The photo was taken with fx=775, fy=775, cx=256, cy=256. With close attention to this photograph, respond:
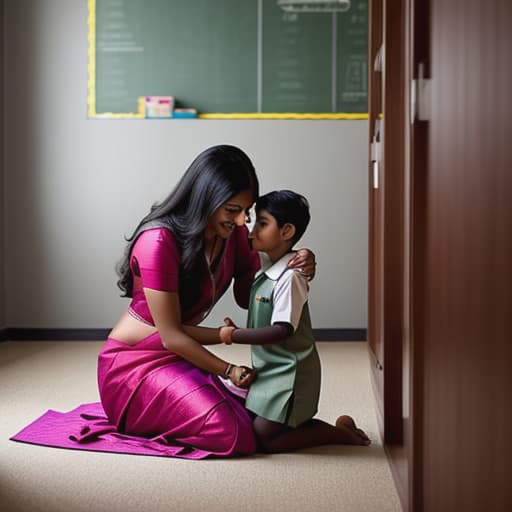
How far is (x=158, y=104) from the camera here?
4.23 meters

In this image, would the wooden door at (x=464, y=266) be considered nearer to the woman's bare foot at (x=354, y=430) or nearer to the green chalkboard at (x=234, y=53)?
the woman's bare foot at (x=354, y=430)

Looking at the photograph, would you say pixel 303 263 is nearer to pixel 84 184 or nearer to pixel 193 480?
pixel 193 480

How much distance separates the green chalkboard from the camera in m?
4.24

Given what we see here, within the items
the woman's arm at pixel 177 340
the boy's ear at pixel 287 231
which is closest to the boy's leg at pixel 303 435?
the woman's arm at pixel 177 340

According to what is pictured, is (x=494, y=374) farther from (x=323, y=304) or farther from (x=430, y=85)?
(x=323, y=304)

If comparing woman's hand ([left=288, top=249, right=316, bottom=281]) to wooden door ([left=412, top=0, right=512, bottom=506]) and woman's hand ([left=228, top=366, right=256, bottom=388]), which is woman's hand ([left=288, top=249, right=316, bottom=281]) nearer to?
woman's hand ([left=228, top=366, right=256, bottom=388])

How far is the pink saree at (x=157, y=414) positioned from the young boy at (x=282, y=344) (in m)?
0.09

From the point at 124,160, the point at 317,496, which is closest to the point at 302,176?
the point at 124,160

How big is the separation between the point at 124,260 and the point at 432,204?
125 cm

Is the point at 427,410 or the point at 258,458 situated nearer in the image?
the point at 427,410

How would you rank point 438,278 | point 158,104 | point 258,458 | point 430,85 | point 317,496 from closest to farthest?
point 438,278 < point 430,85 < point 317,496 < point 258,458 < point 158,104

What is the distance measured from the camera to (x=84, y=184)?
4.31 m

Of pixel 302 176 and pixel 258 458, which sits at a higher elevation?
pixel 302 176

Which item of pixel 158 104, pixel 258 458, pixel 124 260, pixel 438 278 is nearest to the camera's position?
pixel 438 278
